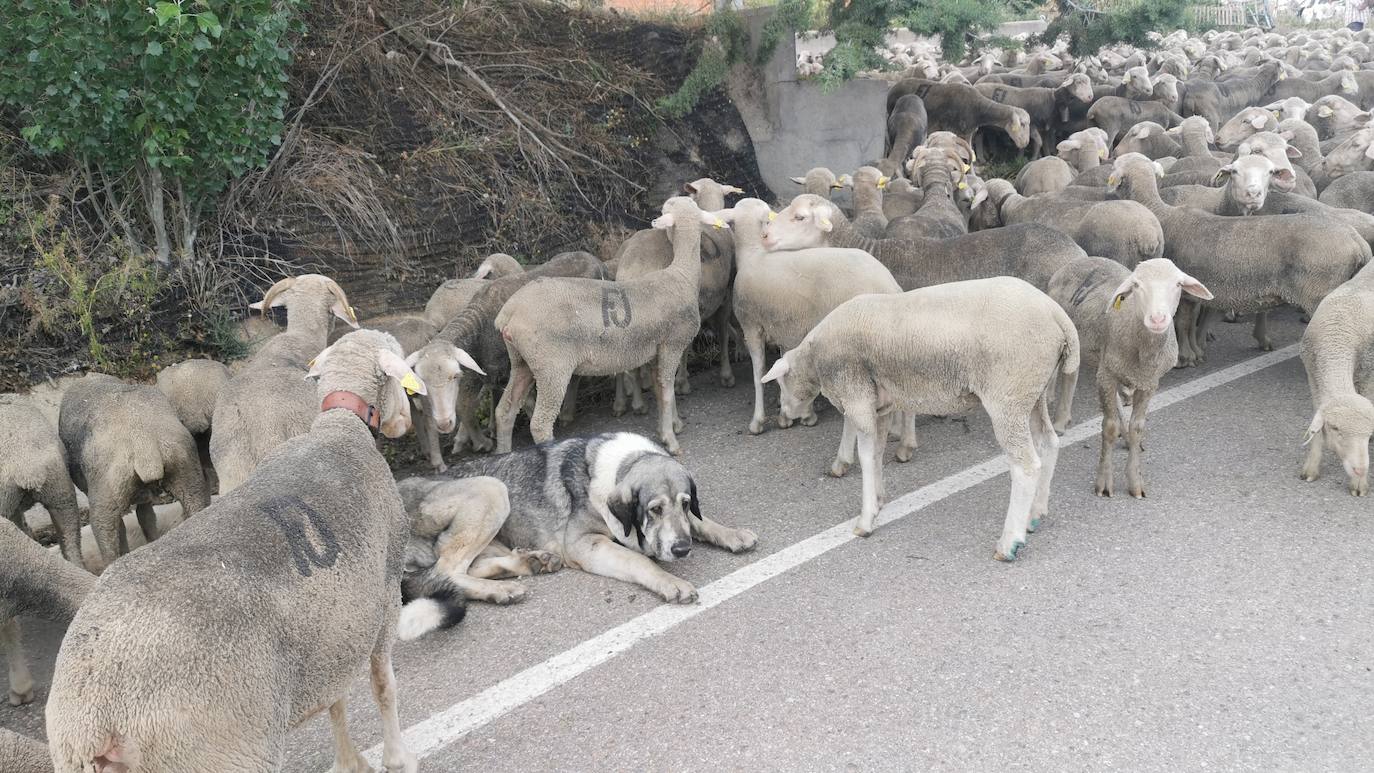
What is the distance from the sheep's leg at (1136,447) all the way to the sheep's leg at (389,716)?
163 inches

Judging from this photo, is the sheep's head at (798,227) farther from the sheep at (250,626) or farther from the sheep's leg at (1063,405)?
the sheep at (250,626)

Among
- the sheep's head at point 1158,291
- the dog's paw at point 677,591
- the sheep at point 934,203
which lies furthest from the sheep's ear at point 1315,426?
the dog's paw at point 677,591

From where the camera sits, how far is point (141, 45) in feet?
21.7

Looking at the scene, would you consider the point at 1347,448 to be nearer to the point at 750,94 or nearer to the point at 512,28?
the point at 750,94

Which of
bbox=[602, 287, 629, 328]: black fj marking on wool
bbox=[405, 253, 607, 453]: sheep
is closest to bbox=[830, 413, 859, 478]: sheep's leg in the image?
bbox=[602, 287, 629, 328]: black fj marking on wool

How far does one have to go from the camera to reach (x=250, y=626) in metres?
2.74

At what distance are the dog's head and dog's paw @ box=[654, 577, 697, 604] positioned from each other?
0.42 feet

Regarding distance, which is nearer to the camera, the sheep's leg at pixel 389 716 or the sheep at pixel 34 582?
the sheep's leg at pixel 389 716

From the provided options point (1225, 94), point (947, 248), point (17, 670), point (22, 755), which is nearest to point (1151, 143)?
point (1225, 94)

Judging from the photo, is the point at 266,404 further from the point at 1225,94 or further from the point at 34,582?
the point at 1225,94

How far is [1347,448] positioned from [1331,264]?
2.04 m

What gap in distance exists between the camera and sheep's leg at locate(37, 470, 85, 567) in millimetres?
5023

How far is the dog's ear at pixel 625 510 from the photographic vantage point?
5.14 metres

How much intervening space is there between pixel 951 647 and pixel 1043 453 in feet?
5.17
